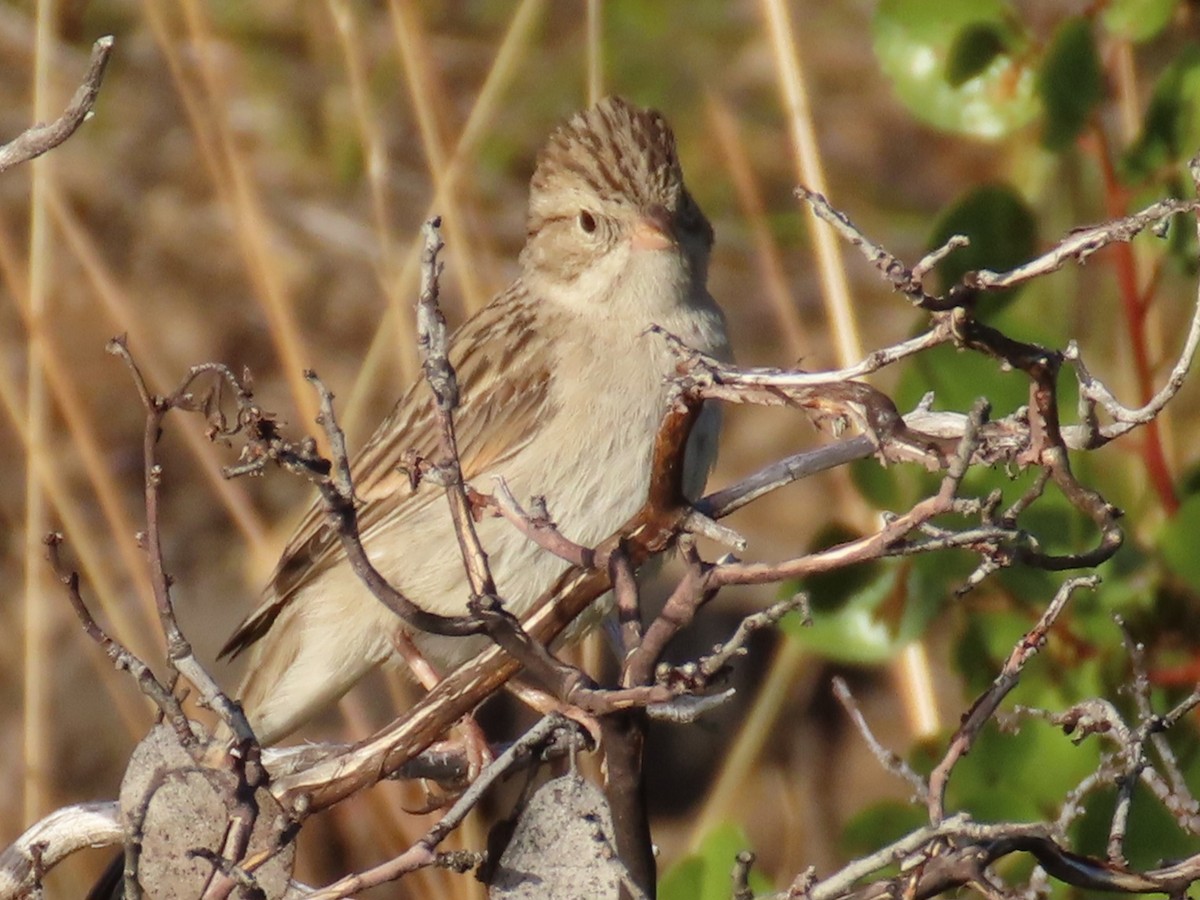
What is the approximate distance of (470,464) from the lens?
3334 mm

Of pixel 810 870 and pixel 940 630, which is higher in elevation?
pixel 940 630

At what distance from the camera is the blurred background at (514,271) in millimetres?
2873

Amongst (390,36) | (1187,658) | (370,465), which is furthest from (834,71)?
(1187,658)

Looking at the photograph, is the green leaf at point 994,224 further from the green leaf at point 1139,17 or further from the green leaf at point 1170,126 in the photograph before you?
the green leaf at point 1139,17

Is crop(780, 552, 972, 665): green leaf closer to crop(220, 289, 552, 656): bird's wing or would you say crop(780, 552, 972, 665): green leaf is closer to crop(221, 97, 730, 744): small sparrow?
crop(221, 97, 730, 744): small sparrow

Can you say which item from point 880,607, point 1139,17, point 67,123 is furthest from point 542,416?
point 67,123

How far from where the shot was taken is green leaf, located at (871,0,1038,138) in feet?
9.38

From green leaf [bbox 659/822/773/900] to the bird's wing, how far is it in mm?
1052

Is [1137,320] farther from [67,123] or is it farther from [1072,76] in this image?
[67,123]

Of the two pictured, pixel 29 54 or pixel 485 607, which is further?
pixel 29 54

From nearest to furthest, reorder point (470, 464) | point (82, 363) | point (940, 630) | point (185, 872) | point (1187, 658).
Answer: point (185, 872)
point (1187, 658)
point (470, 464)
point (940, 630)
point (82, 363)

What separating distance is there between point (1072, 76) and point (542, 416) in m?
1.08

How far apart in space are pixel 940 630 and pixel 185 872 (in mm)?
3595

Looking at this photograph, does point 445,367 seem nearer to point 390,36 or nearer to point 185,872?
point 185,872
